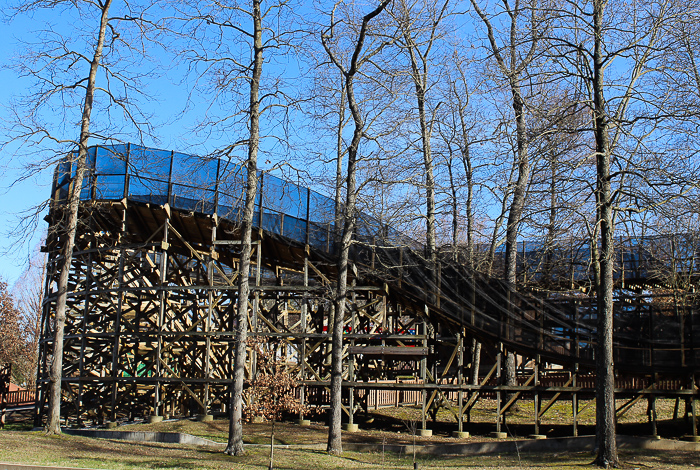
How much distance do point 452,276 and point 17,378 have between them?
37925 mm

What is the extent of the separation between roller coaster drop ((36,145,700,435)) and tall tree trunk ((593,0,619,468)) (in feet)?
11.9

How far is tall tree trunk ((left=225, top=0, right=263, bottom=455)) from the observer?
13.3 metres

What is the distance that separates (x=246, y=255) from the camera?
1402 cm

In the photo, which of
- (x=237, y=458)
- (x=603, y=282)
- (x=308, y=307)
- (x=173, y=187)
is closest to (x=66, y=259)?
(x=173, y=187)

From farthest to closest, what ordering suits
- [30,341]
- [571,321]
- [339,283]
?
[30,341], [571,321], [339,283]

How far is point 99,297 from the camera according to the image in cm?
2191

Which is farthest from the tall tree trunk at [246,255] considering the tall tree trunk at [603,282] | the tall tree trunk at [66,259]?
the tall tree trunk at [603,282]

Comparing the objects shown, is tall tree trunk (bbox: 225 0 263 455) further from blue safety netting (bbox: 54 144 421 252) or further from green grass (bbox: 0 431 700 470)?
blue safety netting (bbox: 54 144 421 252)

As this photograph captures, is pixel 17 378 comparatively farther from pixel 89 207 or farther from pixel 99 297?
pixel 89 207

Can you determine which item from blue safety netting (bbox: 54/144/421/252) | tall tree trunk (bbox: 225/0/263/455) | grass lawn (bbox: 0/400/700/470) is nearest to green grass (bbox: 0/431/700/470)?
grass lawn (bbox: 0/400/700/470)

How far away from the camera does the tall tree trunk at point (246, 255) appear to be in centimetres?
1330

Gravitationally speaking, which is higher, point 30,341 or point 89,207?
point 89,207

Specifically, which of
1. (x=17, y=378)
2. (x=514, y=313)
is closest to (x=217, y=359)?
(x=514, y=313)

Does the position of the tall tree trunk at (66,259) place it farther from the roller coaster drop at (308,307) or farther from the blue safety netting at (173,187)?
the blue safety netting at (173,187)
